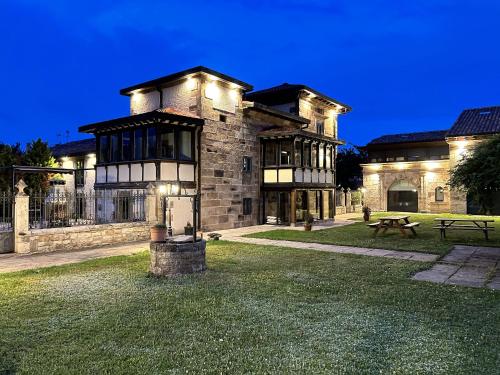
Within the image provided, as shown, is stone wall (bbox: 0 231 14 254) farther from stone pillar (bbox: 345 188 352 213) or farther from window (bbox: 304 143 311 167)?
stone pillar (bbox: 345 188 352 213)

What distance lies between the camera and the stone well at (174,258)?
25.8ft

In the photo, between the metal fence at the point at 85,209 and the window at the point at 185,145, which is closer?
the metal fence at the point at 85,209

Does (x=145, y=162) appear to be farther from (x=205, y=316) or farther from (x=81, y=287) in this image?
(x=205, y=316)

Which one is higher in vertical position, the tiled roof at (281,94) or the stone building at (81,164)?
the tiled roof at (281,94)

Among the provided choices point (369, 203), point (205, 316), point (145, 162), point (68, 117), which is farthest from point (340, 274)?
point (68, 117)

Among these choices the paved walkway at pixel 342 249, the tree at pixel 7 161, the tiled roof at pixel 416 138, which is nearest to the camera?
the paved walkway at pixel 342 249

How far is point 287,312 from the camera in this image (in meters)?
5.51

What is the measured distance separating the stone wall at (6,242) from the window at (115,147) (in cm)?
698

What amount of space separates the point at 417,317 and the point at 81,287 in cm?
597

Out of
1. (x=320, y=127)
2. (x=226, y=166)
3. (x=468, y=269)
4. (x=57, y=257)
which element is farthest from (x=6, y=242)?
(x=320, y=127)

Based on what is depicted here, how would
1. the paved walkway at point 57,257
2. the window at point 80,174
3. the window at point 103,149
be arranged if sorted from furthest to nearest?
the window at point 80,174 < the window at point 103,149 < the paved walkway at point 57,257

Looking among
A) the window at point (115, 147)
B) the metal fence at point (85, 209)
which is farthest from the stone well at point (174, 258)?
the window at point (115, 147)

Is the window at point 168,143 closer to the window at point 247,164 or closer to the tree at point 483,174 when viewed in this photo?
the window at point 247,164

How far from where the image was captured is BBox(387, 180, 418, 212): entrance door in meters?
32.1
